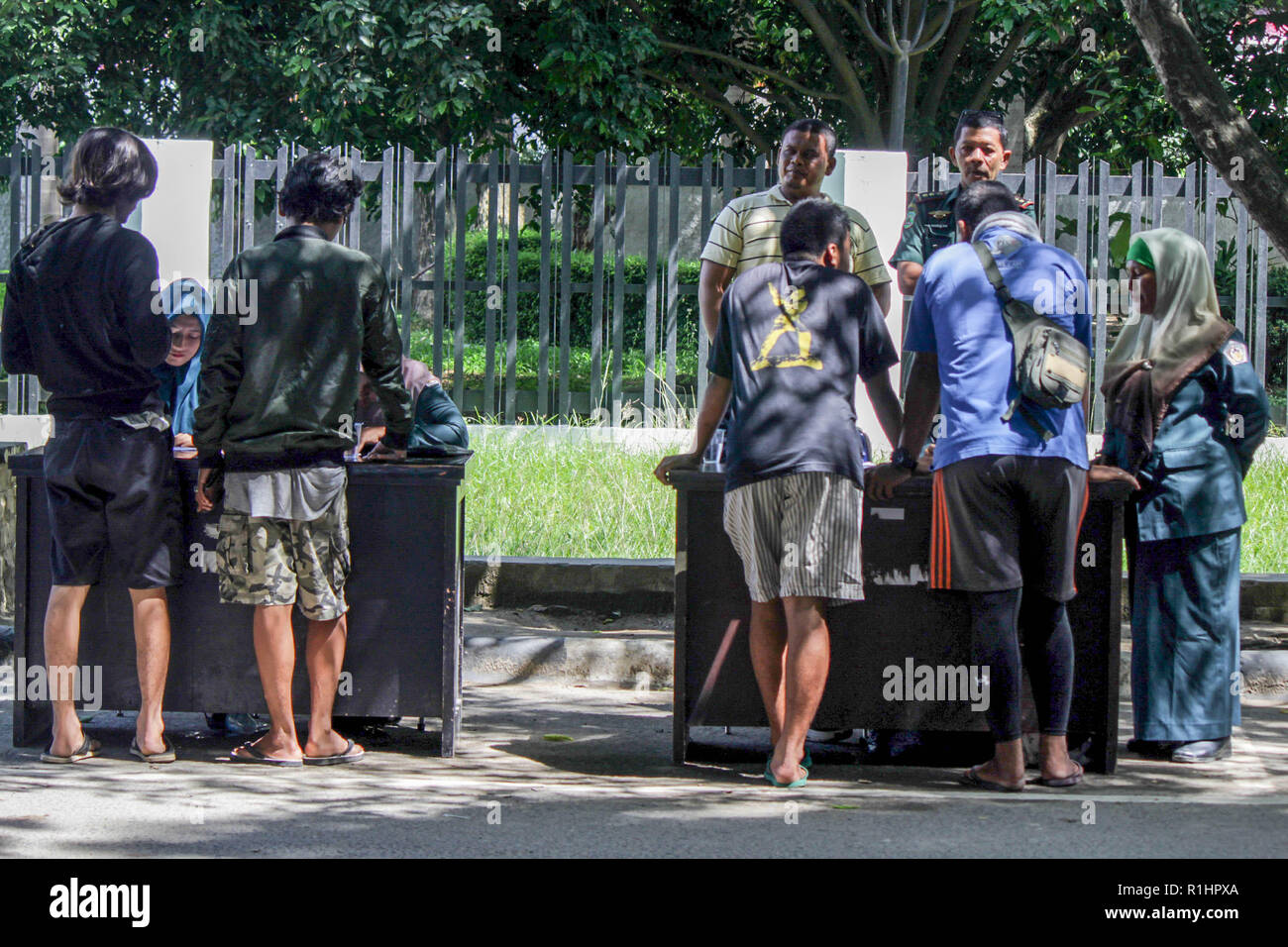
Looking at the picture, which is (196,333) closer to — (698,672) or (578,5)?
(698,672)

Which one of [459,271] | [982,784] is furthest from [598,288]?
[982,784]

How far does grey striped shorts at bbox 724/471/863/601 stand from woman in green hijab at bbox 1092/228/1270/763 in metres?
1.24

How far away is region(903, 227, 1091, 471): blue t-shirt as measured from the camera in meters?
5.19

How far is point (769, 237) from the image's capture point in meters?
6.50

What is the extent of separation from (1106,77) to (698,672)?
1442 cm

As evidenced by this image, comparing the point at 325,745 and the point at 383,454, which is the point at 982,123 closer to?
the point at 383,454

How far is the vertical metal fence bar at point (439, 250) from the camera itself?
1199 centimetres

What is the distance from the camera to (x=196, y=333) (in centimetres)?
641

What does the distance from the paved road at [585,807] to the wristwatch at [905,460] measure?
1.09 meters

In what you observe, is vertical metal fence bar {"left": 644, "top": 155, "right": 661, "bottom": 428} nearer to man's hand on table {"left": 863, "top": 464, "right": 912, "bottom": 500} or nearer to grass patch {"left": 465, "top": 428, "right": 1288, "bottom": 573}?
grass patch {"left": 465, "top": 428, "right": 1288, "bottom": 573}

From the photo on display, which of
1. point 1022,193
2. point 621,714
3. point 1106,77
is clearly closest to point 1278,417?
point 1106,77

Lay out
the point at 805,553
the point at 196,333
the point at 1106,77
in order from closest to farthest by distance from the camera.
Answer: the point at 805,553
the point at 196,333
the point at 1106,77

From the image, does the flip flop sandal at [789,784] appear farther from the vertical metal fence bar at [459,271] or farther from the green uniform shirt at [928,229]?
the vertical metal fence bar at [459,271]

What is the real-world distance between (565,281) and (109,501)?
6.71 meters
